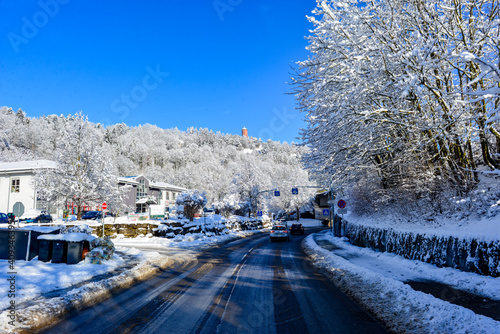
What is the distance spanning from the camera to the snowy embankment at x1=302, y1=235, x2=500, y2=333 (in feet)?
16.2

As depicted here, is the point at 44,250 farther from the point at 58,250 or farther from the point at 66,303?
the point at 66,303

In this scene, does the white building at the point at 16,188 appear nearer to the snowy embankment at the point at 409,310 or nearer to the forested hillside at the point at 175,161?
the forested hillside at the point at 175,161

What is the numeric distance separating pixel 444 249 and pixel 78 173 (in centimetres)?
3333

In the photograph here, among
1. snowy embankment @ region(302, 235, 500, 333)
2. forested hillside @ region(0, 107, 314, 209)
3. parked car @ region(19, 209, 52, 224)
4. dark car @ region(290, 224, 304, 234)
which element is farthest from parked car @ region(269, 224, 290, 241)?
parked car @ region(19, 209, 52, 224)

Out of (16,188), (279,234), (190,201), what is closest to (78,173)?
(190,201)

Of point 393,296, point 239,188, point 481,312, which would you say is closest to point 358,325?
point 393,296

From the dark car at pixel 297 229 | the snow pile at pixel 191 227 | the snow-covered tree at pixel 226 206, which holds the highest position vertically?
the snow-covered tree at pixel 226 206

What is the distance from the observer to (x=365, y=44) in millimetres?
12336

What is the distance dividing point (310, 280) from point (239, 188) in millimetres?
51943

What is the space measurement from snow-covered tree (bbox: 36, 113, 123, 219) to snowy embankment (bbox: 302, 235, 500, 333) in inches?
1204

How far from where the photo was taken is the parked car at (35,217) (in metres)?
37.3

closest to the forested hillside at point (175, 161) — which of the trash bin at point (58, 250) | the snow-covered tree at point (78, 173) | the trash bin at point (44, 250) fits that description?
the snow-covered tree at point (78, 173)

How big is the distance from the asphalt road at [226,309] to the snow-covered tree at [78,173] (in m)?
26.5

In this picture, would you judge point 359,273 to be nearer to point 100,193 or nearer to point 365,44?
point 365,44
